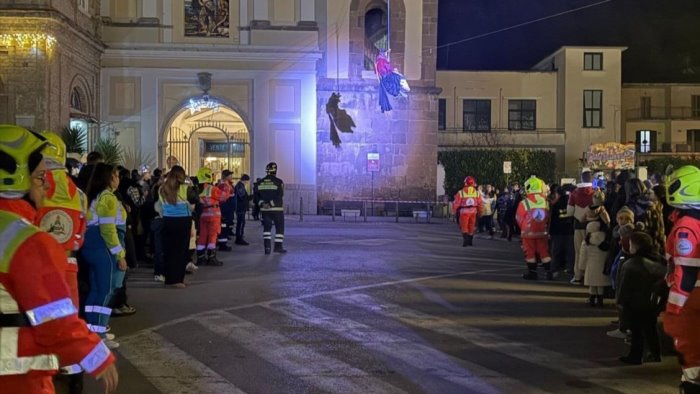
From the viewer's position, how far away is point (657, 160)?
54.3m

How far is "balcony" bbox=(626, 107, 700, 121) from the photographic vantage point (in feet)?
189

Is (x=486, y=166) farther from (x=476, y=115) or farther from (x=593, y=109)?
(x=593, y=109)

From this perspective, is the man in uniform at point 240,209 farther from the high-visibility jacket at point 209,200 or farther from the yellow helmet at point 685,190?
the yellow helmet at point 685,190

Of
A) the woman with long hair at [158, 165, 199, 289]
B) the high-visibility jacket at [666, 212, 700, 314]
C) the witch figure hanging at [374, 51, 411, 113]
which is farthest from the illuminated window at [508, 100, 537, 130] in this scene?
the high-visibility jacket at [666, 212, 700, 314]

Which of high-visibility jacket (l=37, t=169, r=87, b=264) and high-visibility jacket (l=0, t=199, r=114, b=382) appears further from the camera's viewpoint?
high-visibility jacket (l=37, t=169, r=87, b=264)

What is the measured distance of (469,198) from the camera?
20.1 meters

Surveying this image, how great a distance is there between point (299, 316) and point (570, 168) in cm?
4455

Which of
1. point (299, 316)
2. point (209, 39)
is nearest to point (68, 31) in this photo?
point (209, 39)

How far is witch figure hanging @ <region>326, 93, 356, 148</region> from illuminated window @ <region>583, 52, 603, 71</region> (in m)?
24.4

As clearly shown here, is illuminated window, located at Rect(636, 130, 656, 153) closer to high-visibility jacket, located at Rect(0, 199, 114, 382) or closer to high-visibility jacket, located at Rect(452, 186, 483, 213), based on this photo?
high-visibility jacket, located at Rect(452, 186, 483, 213)

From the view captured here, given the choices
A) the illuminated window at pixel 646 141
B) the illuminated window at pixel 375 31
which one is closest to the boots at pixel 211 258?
the illuminated window at pixel 375 31

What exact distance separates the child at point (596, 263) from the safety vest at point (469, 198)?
29.7 ft

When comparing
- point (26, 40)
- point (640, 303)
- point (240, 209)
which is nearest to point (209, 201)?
point (240, 209)

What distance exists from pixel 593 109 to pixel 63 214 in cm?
4999
